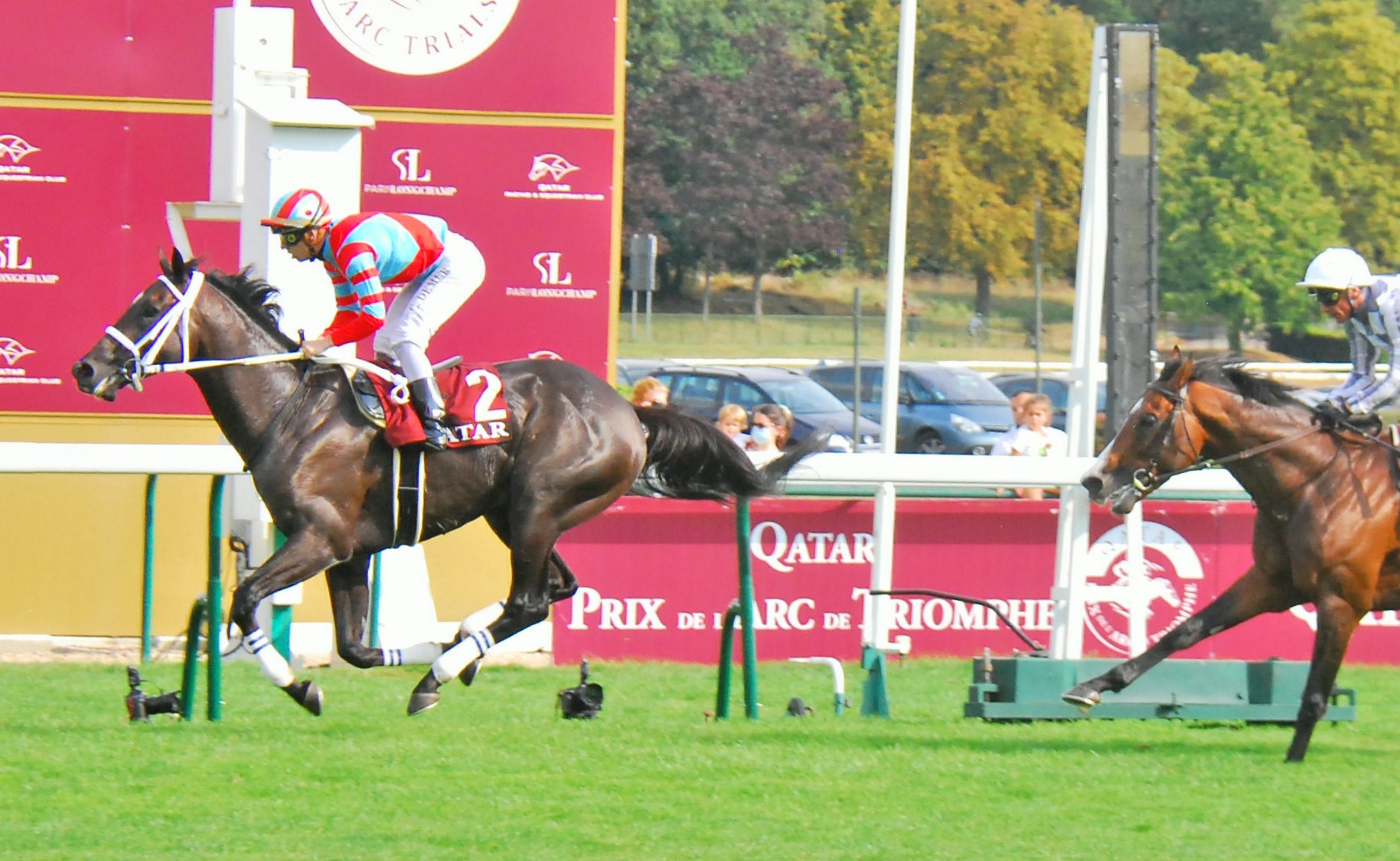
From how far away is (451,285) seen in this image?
671 cm

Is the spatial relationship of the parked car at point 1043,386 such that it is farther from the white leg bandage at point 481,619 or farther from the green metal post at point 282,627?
the white leg bandage at point 481,619

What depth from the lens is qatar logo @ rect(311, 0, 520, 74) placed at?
9492mm

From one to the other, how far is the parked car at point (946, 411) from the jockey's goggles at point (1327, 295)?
1400 centimetres

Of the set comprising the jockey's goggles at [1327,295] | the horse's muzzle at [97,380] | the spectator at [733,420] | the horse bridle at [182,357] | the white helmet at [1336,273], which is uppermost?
the white helmet at [1336,273]

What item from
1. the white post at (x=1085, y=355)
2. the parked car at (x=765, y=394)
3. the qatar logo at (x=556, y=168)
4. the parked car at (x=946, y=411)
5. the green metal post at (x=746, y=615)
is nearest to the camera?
the green metal post at (x=746, y=615)

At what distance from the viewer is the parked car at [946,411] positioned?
21469 millimetres

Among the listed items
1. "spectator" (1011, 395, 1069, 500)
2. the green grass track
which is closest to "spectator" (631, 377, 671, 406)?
"spectator" (1011, 395, 1069, 500)

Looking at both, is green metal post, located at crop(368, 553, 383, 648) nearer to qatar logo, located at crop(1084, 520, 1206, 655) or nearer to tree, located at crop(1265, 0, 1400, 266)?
qatar logo, located at crop(1084, 520, 1206, 655)

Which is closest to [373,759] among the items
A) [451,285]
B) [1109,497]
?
[451,285]

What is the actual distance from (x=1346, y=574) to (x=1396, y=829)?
1311 millimetres

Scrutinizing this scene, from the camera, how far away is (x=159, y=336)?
621cm

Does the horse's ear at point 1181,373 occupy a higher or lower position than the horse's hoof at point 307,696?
higher

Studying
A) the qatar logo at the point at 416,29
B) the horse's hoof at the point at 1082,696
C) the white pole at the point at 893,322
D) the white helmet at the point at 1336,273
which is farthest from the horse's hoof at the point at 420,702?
the qatar logo at the point at 416,29

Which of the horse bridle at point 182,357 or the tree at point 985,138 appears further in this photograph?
the tree at point 985,138
